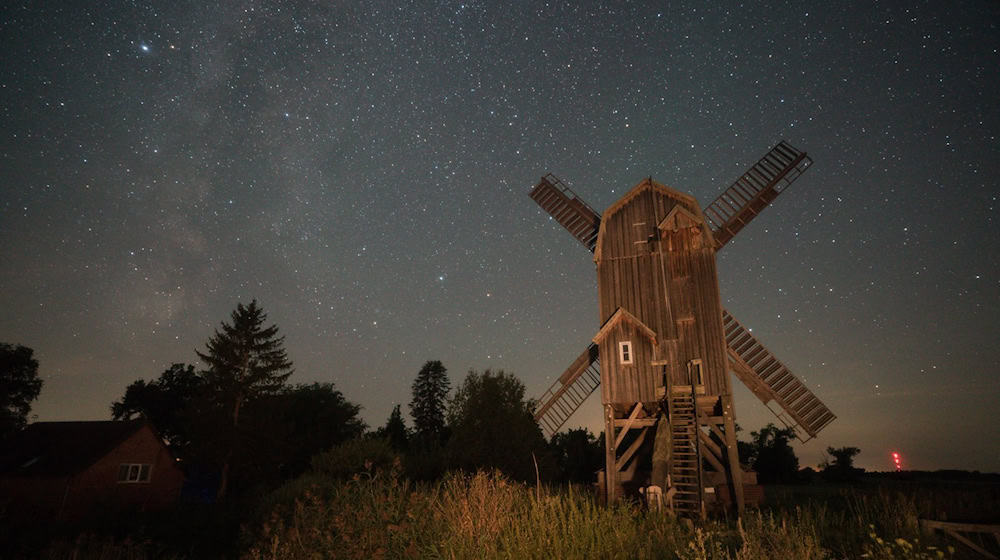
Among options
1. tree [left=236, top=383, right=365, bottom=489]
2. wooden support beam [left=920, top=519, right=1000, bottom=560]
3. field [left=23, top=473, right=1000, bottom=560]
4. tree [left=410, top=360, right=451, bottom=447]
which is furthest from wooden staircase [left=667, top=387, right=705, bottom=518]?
tree [left=410, top=360, right=451, bottom=447]

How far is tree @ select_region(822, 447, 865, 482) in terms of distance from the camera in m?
40.9

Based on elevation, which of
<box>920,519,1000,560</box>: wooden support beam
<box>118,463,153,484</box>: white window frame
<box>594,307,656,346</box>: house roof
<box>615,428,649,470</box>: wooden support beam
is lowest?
<box>118,463,153,484</box>: white window frame

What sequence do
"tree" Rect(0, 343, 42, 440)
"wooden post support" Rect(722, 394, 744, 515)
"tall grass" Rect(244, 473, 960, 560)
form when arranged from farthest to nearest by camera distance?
"tree" Rect(0, 343, 42, 440) < "wooden post support" Rect(722, 394, 744, 515) < "tall grass" Rect(244, 473, 960, 560)

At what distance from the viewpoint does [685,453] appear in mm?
16250

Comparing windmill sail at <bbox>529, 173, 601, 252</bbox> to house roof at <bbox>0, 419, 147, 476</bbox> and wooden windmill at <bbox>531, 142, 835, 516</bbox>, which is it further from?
house roof at <bbox>0, 419, 147, 476</bbox>

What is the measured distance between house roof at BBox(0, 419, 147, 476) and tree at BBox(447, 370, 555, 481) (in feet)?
81.2

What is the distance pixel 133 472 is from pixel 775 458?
50.1 m

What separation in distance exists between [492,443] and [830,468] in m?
34.2

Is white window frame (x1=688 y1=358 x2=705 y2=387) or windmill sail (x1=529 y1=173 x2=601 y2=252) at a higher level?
windmill sail (x1=529 y1=173 x2=601 y2=252)

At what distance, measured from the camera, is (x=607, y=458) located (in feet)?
57.8

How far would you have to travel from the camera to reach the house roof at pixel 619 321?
18.0 metres

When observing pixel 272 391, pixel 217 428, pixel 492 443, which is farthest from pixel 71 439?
pixel 492 443

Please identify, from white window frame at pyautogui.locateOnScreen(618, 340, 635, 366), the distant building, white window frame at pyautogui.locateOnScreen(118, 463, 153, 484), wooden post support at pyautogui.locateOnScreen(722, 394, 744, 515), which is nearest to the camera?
wooden post support at pyautogui.locateOnScreen(722, 394, 744, 515)

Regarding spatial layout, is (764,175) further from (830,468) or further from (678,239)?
(830,468)
